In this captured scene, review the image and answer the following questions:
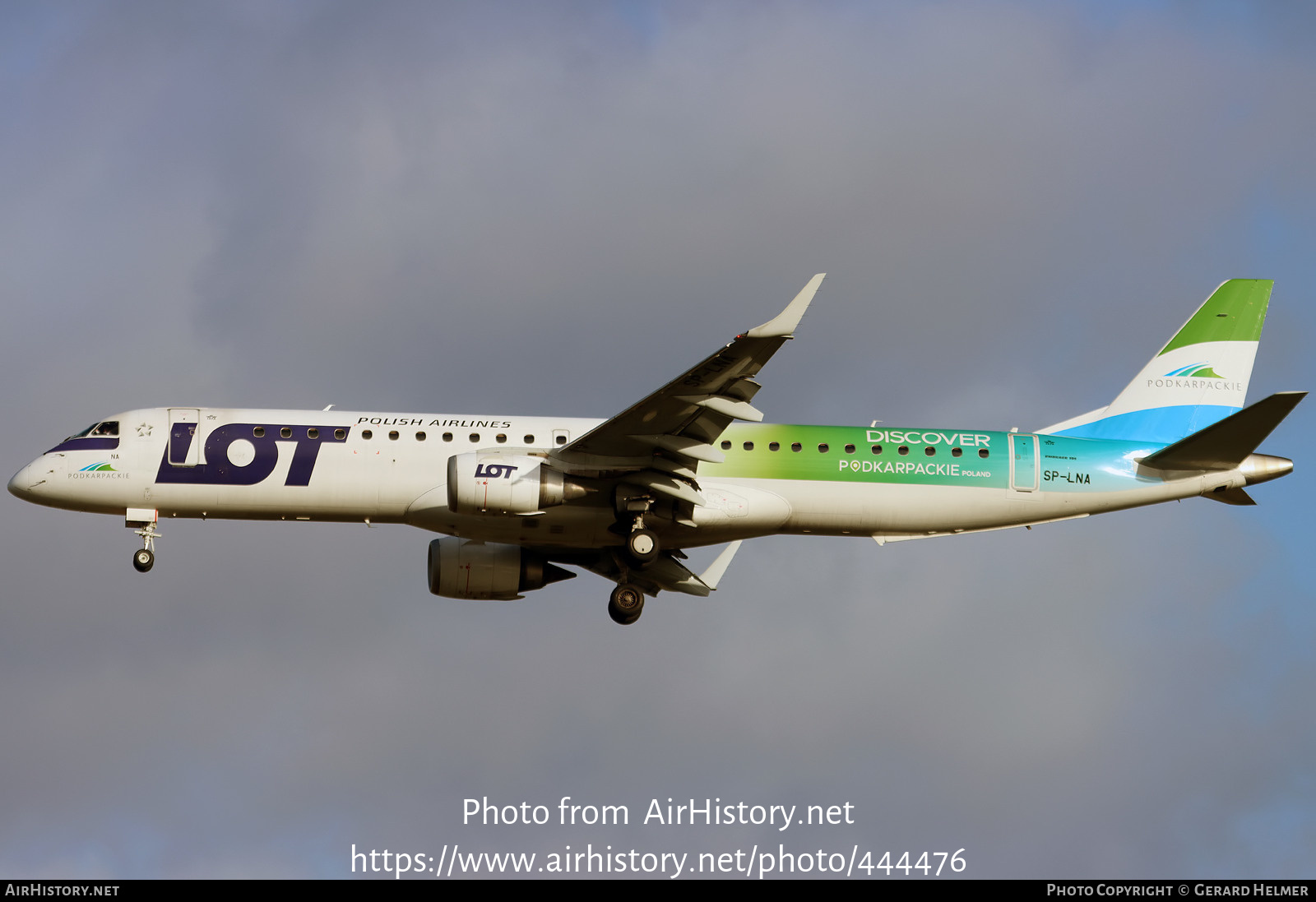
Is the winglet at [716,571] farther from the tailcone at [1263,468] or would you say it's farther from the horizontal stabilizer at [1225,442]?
the tailcone at [1263,468]

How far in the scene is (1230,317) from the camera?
A: 43.1 metres

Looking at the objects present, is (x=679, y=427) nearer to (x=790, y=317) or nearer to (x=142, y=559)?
(x=790, y=317)

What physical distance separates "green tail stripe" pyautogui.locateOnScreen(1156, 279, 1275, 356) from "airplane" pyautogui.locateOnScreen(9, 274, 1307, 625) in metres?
4.90

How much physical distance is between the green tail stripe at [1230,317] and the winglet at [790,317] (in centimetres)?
1596

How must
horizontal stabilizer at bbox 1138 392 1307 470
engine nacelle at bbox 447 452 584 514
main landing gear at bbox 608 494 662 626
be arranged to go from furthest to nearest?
1. main landing gear at bbox 608 494 662 626
2. horizontal stabilizer at bbox 1138 392 1307 470
3. engine nacelle at bbox 447 452 584 514

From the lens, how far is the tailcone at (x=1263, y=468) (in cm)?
3828

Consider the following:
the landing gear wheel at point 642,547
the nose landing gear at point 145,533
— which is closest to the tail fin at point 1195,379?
the landing gear wheel at point 642,547

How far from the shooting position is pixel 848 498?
37.8 meters

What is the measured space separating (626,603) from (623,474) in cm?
395

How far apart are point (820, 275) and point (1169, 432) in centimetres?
1474

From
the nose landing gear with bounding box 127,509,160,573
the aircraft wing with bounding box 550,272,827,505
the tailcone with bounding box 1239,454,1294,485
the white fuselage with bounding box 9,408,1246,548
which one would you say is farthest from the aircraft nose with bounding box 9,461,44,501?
the tailcone with bounding box 1239,454,1294,485

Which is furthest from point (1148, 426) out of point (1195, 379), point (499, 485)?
point (499, 485)

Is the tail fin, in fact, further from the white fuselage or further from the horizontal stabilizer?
the white fuselage

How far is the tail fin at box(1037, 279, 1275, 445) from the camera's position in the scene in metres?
41.2
